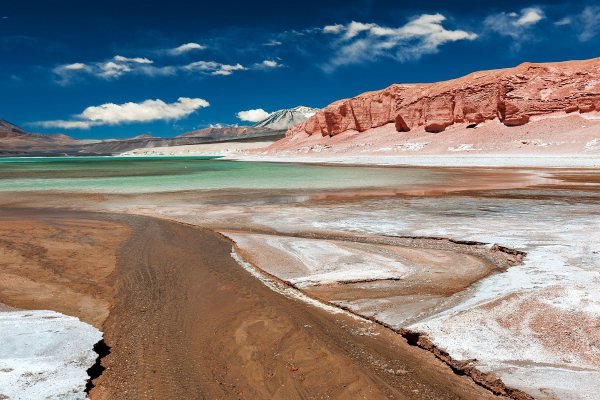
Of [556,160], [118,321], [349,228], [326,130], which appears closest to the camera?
Result: [118,321]

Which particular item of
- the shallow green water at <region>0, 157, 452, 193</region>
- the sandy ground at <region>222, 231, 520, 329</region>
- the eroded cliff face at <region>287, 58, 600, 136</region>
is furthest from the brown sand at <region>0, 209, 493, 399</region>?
the eroded cliff face at <region>287, 58, 600, 136</region>

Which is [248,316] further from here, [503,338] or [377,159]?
[377,159]

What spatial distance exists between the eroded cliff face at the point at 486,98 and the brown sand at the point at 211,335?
220 ft

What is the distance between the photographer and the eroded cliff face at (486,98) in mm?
60031

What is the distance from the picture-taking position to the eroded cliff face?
6003cm

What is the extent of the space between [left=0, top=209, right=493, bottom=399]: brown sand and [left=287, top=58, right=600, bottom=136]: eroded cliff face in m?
67.1

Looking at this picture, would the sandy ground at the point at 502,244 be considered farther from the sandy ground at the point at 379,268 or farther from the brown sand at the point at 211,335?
the brown sand at the point at 211,335

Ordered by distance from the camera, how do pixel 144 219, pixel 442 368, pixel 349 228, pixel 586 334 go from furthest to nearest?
1. pixel 144 219
2. pixel 349 228
3. pixel 586 334
4. pixel 442 368

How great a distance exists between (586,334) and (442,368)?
5.00 ft

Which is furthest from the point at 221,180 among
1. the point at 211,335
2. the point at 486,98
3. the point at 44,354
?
the point at 486,98

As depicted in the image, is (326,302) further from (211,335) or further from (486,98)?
(486,98)

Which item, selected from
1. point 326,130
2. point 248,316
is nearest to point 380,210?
point 248,316

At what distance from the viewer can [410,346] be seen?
4188mm

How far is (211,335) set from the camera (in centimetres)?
457
